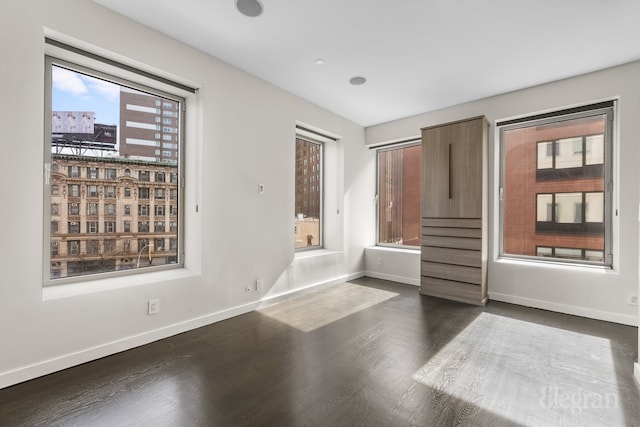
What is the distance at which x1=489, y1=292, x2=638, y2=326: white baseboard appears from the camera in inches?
118

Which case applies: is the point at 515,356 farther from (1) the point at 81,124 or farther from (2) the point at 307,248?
(1) the point at 81,124

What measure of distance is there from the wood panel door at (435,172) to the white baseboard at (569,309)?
126 centimetres

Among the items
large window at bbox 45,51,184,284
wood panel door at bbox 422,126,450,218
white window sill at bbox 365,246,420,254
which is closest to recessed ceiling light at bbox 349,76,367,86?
wood panel door at bbox 422,126,450,218

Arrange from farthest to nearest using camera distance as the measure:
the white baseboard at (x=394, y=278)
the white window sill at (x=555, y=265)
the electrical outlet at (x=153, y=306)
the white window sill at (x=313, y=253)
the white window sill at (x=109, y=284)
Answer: the white baseboard at (x=394, y=278)
the white window sill at (x=313, y=253)
the white window sill at (x=555, y=265)
the electrical outlet at (x=153, y=306)
the white window sill at (x=109, y=284)

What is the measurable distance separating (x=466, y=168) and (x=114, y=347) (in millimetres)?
4083

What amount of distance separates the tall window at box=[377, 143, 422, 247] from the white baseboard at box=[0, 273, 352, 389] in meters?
2.53

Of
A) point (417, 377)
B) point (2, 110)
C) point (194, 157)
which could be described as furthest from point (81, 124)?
point (417, 377)

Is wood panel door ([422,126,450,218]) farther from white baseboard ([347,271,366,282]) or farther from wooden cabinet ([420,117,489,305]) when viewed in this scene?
white baseboard ([347,271,366,282])

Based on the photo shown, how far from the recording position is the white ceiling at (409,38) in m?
2.24

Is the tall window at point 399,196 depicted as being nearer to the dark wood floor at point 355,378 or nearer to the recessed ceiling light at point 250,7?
the dark wood floor at point 355,378

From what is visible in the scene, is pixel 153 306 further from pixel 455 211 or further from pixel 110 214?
pixel 455 211

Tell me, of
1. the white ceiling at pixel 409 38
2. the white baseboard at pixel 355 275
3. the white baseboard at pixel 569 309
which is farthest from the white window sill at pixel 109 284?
the white baseboard at pixel 569 309

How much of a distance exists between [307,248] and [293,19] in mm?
3089

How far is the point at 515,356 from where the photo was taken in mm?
2332
